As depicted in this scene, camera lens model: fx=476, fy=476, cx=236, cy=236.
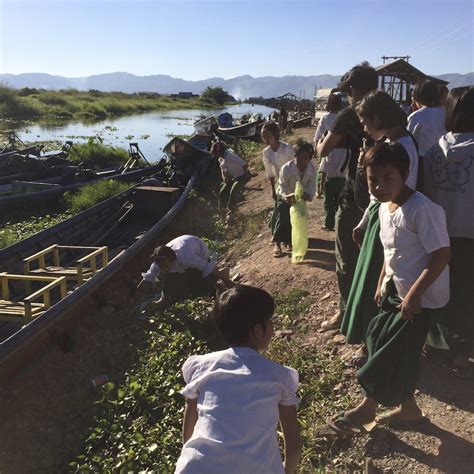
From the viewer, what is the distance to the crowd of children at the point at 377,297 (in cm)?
170

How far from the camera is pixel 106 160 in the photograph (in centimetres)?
1822

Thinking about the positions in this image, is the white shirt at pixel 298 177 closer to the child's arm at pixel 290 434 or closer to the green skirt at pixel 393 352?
the green skirt at pixel 393 352

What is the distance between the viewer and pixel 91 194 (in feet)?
35.6

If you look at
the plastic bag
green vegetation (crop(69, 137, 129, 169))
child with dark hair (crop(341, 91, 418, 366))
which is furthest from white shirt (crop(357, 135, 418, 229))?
green vegetation (crop(69, 137, 129, 169))

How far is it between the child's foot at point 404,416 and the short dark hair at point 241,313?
1562 millimetres

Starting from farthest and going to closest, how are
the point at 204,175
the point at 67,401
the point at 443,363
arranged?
1. the point at 204,175
2. the point at 67,401
3. the point at 443,363

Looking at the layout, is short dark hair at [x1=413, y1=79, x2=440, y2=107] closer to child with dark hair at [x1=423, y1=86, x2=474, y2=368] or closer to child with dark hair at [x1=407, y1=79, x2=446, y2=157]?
child with dark hair at [x1=407, y1=79, x2=446, y2=157]

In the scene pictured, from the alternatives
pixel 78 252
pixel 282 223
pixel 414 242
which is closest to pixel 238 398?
pixel 414 242

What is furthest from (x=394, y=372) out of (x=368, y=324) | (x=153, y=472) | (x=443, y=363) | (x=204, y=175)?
(x=204, y=175)

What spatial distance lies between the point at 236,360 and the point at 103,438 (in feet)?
8.05

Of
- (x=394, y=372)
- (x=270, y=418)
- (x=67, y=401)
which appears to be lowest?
(x=67, y=401)

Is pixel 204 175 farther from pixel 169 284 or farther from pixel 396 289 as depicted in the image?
pixel 396 289

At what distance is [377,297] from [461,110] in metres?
1.22

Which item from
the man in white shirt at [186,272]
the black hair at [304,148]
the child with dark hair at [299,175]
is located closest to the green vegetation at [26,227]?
the man in white shirt at [186,272]
